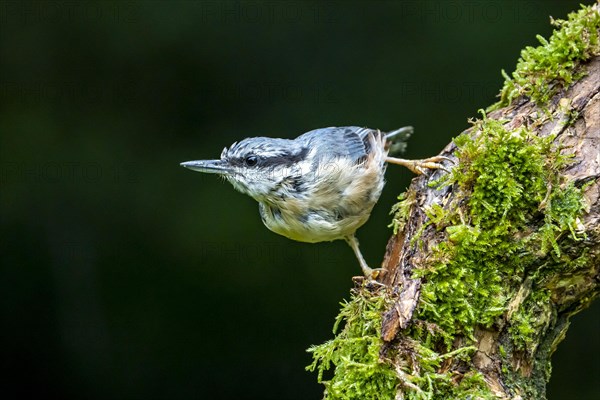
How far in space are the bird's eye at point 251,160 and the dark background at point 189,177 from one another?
5.52ft

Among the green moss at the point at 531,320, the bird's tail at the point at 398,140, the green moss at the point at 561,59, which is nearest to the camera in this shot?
the green moss at the point at 531,320

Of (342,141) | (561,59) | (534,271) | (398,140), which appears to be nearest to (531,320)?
(534,271)

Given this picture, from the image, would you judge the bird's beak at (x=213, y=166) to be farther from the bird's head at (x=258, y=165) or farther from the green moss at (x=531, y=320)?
the green moss at (x=531, y=320)

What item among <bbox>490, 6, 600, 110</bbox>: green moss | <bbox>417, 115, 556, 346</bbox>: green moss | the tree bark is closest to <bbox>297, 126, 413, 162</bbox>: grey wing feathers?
the tree bark

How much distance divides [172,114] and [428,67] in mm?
1745

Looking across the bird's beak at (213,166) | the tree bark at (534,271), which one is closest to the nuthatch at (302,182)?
the bird's beak at (213,166)

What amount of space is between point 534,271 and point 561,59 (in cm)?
81

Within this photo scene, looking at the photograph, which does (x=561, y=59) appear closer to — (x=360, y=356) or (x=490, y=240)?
(x=490, y=240)

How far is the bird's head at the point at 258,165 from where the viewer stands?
3275 mm

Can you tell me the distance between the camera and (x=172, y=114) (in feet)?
16.5

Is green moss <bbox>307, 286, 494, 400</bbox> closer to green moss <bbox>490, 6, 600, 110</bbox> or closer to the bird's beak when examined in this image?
green moss <bbox>490, 6, 600, 110</bbox>

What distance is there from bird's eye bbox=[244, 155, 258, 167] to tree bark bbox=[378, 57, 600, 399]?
0.83 metres

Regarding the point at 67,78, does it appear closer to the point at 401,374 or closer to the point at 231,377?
the point at 231,377

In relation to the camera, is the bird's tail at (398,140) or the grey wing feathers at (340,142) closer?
the grey wing feathers at (340,142)
